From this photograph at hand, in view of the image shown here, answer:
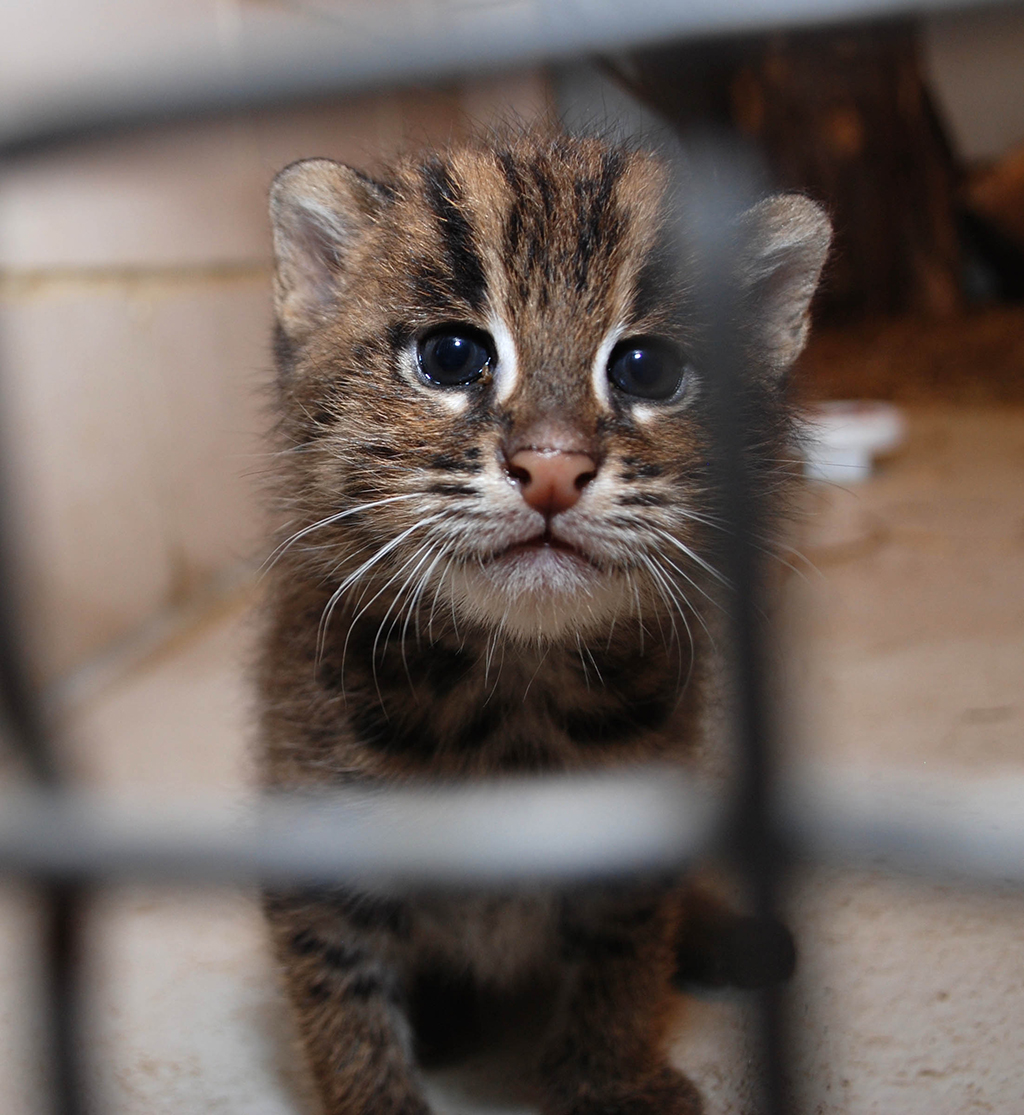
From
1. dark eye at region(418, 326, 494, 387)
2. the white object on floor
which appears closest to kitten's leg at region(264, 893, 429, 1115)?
dark eye at region(418, 326, 494, 387)

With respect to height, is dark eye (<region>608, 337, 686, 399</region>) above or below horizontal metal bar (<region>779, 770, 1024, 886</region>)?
above

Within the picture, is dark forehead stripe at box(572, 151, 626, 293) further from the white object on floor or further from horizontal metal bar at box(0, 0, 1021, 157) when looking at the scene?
the white object on floor

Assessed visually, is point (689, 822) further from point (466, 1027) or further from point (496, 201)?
point (466, 1027)

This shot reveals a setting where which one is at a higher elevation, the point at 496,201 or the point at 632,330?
the point at 496,201

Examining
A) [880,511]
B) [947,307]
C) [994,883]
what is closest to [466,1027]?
[994,883]

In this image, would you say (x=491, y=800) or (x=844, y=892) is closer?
(x=491, y=800)

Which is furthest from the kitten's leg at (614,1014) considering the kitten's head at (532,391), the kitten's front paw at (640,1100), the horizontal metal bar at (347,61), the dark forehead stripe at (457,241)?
the horizontal metal bar at (347,61)

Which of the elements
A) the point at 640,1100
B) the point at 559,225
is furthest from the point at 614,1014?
the point at 559,225
